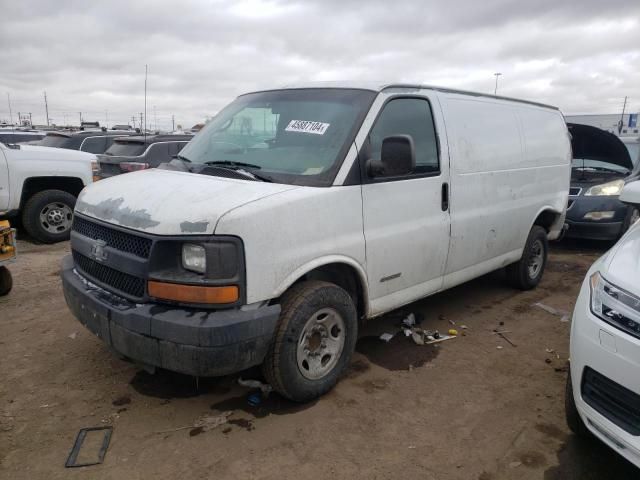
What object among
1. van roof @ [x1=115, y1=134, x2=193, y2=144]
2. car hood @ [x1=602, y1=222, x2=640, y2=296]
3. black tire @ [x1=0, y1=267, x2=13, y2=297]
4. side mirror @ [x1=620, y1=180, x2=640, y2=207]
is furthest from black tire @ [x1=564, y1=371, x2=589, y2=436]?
van roof @ [x1=115, y1=134, x2=193, y2=144]

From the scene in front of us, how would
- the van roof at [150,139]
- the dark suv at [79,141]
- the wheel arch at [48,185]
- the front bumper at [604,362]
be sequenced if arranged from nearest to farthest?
the front bumper at [604,362]
the wheel arch at [48,185]
the van roof at [150,139]
the dark suv at [79,141]

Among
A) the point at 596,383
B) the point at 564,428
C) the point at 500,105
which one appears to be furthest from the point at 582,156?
the point at 596,383

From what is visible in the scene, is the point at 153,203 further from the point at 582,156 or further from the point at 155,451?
the point at 582,156

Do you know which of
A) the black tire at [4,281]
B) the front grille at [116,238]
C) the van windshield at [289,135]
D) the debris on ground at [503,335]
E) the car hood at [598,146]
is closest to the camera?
the front grille at [116,238]

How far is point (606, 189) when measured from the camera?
7664mm

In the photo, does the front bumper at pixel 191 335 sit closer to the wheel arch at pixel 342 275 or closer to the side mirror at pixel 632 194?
the wheel arch at pixel 342 275

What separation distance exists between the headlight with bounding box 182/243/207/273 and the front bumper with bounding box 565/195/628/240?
6.76 m

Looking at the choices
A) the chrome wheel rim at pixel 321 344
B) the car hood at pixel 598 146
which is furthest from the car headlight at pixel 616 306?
the car hood at pixel 598 146

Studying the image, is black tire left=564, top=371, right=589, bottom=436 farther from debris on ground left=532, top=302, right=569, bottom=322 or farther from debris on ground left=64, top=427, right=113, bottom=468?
debris on ground left=64, top=427, right=113, bottom=468

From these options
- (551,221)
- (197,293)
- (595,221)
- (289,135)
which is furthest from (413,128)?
(595,221)

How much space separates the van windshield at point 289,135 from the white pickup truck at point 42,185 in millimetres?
4445

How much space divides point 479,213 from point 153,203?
9.39 ft

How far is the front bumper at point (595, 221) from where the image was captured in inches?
295

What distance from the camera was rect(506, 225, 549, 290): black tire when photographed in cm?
558
